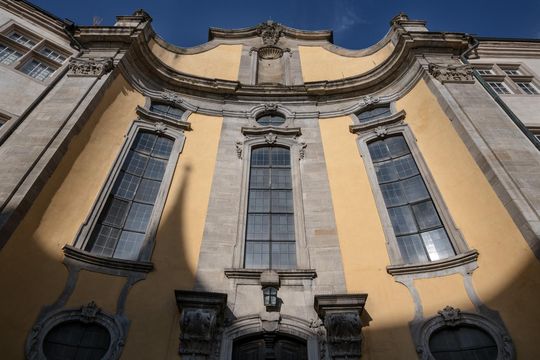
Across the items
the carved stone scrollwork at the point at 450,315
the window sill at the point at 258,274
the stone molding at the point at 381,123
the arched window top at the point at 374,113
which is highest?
the arched window top at the point at 374,113

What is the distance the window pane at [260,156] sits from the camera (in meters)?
13.7

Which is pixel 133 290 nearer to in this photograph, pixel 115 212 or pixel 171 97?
pixel 115 212

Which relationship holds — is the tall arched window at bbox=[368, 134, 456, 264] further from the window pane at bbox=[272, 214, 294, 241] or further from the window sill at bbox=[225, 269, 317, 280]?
the window pane at bbox=[272, 214, 294, 241]

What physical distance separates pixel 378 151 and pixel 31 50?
45.8 feet

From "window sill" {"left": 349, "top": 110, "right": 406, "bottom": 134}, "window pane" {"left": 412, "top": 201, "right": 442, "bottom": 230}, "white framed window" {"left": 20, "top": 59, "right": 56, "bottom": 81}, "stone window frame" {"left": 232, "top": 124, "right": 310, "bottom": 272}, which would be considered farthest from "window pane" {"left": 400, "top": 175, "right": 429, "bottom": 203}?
"white framed window" {"left": 20, "top": 59, "right": 56, "bottom": 81}

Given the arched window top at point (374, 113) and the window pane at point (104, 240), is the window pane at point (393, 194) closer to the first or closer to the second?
the arched window top at point (374, 113)

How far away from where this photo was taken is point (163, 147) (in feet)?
44.7

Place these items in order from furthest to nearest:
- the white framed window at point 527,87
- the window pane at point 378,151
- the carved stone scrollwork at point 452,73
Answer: the white framed window at point 527,87 → the carved stone scrollwork at point 452,73 → the window pane at point 378,151

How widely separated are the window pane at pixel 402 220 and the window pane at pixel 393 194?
0.25 metres

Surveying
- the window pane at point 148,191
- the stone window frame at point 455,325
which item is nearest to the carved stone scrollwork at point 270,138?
the window pane at point 148,191

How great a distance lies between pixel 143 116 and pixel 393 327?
1110 centimetres

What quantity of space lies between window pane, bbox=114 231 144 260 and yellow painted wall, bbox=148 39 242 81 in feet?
33.1

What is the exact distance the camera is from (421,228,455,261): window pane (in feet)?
32.1

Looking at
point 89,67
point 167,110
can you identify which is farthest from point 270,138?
point 89,67
